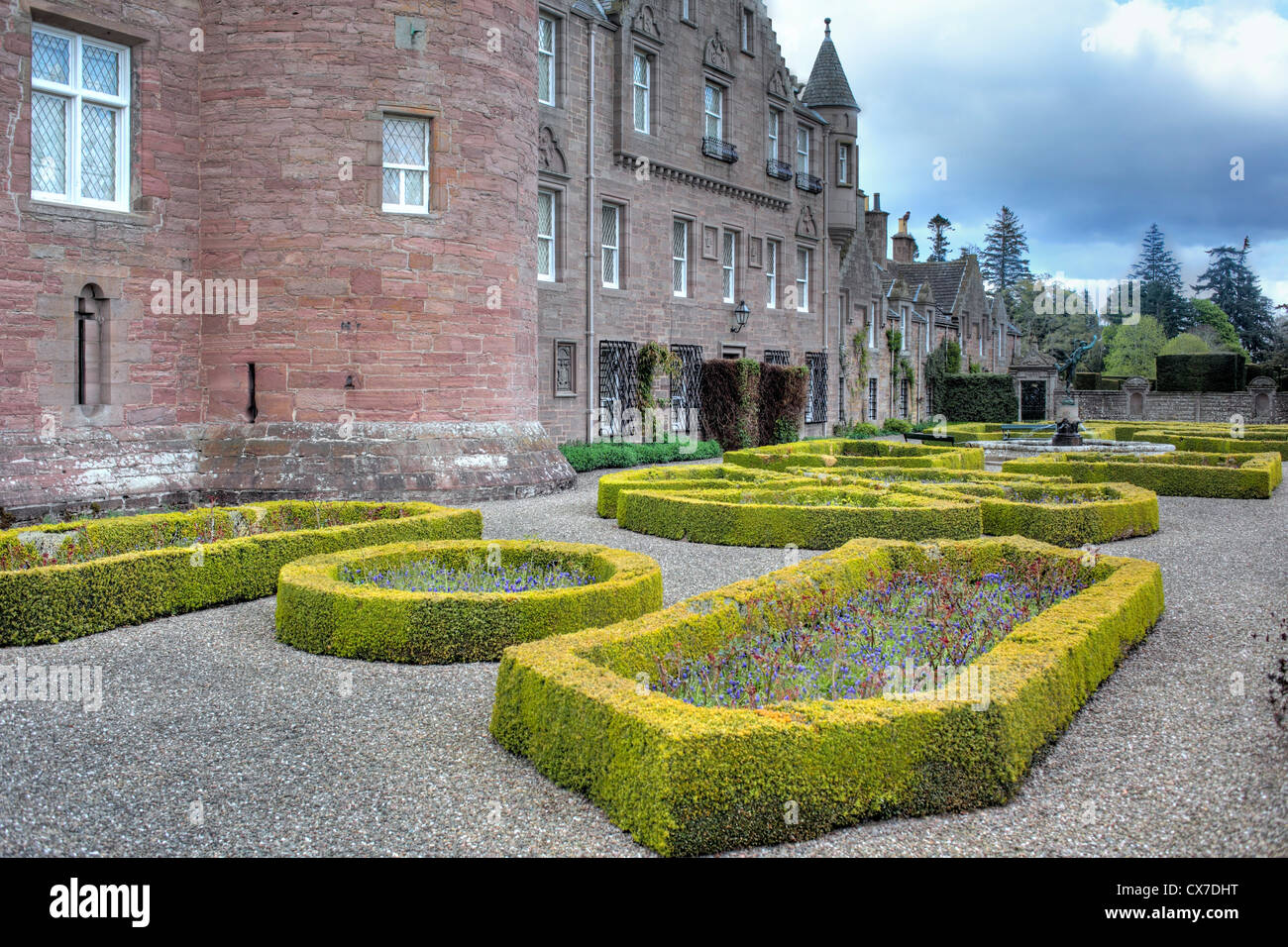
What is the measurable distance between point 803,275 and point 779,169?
365 cm

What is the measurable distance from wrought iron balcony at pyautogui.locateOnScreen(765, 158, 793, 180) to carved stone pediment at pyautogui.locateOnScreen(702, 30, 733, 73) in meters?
3.04

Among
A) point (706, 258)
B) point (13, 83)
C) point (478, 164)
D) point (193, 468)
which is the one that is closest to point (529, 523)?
point (193, 468)

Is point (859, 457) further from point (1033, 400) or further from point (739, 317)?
point (1033, 400)

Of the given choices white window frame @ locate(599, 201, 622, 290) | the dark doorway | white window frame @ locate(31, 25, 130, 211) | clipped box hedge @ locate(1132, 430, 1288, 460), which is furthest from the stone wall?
white window frame @ locate(31, 25, 130, 211)

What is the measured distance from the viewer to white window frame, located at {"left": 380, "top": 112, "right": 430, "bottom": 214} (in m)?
14.1

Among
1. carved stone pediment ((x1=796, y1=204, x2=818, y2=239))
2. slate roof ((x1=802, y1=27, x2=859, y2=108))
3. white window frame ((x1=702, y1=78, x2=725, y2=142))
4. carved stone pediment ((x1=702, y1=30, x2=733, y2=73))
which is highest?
slate roof ((x1=802, y1=27, x2=859, y2=108))

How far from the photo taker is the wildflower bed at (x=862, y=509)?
11.2 m

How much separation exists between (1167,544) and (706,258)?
16.5m

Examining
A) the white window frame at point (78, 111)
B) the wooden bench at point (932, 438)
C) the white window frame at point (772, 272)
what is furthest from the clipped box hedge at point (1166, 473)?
the white window frame at point (78, 111)

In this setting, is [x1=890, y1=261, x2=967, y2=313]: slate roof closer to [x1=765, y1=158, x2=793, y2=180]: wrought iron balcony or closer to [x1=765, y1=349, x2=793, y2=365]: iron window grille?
[x1=765, y1=158, x2=793, y2=180]: wrought iron balcony

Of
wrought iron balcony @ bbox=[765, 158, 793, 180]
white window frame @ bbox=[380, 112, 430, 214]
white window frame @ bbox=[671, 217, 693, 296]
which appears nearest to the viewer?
white window frame @ bbox=[380, 112, 430, 214]

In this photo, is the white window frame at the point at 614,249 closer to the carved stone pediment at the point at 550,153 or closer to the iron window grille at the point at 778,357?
the carved stone pediment at the point at 550,153

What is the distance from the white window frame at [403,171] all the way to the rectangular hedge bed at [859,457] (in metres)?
6.60

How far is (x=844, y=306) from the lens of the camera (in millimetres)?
34000
